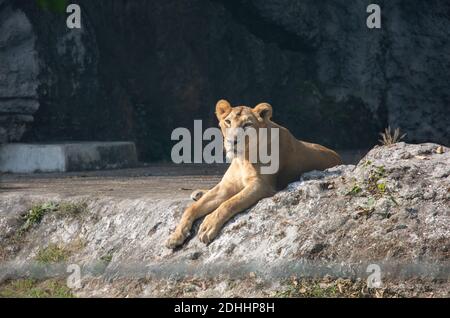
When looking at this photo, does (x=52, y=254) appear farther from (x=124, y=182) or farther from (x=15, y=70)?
(x=15, y=70)

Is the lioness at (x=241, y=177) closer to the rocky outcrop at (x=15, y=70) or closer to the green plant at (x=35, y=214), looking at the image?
the green plant at (x=35, y=214)

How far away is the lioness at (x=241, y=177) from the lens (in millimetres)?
9867

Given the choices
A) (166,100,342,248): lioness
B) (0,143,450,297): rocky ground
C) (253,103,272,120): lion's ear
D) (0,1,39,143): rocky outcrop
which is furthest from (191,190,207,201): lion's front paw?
(0,1,39,143): rocky outcrop

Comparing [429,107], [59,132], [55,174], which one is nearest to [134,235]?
[55,174]

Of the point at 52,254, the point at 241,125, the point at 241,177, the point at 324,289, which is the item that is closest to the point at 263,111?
the point at 241,125

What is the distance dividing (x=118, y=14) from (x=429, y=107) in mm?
5530

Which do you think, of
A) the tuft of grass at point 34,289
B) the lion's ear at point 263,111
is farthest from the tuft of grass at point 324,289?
the tuft of grass at point 34,289

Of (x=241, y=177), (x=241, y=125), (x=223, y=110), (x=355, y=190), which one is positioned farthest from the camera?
(x=223, y=110)

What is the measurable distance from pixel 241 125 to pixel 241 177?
1.69 feet

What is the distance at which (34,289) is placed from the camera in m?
10.3

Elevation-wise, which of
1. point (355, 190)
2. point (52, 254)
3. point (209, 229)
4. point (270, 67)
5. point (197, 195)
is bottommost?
point (52, 254)

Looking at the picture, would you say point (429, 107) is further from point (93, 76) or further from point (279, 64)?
point (93, 76)

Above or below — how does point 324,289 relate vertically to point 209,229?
below

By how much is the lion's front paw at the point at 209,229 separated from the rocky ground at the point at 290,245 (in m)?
0.06
